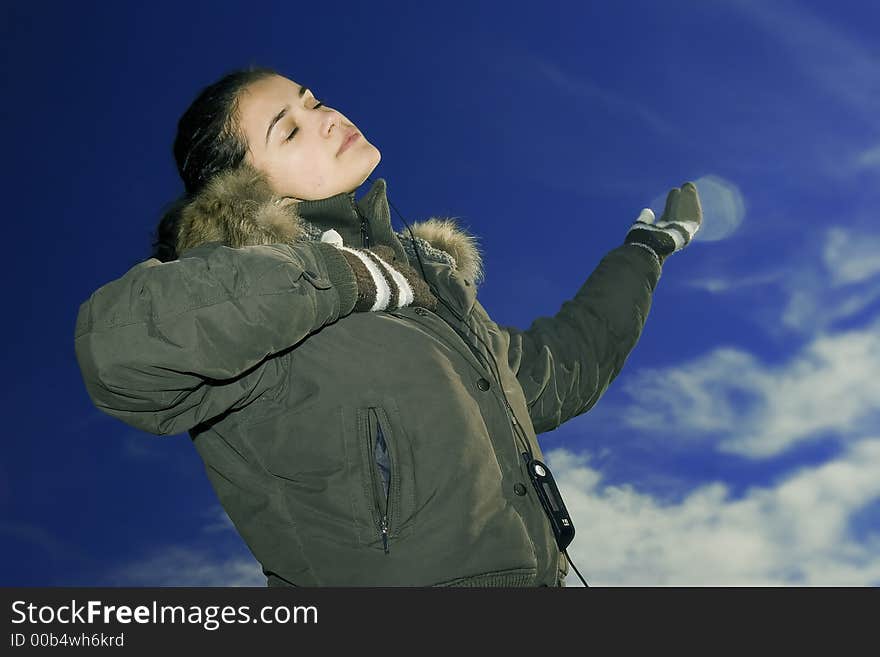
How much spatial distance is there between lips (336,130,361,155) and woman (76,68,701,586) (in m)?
0.07

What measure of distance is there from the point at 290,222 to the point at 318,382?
22.5 inches

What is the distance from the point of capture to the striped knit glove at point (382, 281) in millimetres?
2275

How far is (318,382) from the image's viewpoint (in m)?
2.32

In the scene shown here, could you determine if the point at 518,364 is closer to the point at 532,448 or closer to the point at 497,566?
the point at 532,448

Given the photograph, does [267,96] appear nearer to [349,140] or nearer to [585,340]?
[349,140]

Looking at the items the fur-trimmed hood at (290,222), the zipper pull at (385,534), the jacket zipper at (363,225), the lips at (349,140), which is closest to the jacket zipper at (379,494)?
the zipper pull at (385,534)

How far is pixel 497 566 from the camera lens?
7.41ft

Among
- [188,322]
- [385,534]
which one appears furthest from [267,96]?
[385,534]

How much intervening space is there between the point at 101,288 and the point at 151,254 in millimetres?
835

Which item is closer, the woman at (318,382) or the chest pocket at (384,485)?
the woman at (318,382)

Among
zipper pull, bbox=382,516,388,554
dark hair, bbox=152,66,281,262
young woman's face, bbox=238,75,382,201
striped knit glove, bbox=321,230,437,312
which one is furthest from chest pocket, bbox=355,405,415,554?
dark hair, bbox=152,66,281,262

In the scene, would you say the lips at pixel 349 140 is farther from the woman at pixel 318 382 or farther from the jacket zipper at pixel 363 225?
the jacket zipper at pixel 363 225

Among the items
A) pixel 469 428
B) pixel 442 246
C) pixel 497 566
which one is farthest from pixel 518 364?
pixel 497 566

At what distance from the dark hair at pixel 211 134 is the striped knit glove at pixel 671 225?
1851 mm
